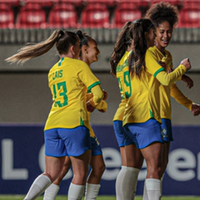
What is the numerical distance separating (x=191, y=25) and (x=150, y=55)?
23.4 feet

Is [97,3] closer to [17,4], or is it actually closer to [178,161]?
[17,4]

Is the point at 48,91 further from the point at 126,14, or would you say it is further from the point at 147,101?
the point at 147,101

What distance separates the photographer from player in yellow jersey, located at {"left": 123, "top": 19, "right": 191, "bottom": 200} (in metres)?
4.00

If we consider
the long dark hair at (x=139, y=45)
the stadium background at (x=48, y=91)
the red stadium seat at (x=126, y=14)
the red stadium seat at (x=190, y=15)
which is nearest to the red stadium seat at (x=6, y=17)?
the stadium background at (x=48, y=91)

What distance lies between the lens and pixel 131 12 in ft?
36.1

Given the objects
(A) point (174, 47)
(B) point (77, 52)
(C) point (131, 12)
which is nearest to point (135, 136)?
(B) point (77, 52)

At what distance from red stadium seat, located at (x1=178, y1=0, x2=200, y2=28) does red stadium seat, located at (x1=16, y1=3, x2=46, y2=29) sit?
8.89 feet

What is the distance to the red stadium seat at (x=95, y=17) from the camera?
1095 cm

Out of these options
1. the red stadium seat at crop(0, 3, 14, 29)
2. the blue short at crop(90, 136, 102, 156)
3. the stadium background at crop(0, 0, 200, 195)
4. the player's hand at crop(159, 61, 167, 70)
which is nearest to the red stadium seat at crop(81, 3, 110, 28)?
the stadium background at crop(0, 0, 200, 195)

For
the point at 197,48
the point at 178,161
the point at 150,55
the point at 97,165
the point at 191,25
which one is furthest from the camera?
the point at 191,25

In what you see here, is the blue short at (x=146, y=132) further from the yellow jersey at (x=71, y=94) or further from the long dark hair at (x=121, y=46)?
the long dark hair at (x=121, y=46)

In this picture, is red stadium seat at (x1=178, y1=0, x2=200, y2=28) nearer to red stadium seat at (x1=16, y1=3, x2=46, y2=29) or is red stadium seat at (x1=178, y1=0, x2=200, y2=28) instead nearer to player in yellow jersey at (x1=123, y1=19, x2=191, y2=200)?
red stadium seat at (x1=16, y1=3, x2=46, y2=29)

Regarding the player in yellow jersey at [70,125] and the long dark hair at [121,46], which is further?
the long dark hair at [121,46]

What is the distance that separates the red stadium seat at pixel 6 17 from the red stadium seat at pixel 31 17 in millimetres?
137
